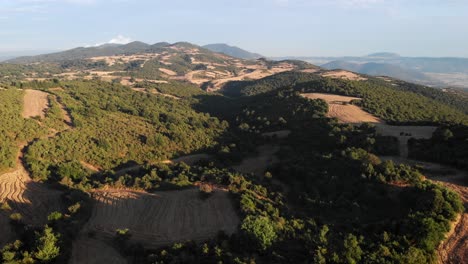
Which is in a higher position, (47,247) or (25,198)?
(47,247)

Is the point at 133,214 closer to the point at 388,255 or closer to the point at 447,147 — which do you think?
→ the point at 388,255

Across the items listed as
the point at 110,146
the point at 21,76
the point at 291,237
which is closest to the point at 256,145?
the point at 110,146

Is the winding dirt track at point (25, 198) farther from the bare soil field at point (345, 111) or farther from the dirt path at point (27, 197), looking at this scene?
the bare soil field at point (345, 111)

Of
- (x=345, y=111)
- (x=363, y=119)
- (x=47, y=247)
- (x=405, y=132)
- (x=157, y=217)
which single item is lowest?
(x=157, y=217)

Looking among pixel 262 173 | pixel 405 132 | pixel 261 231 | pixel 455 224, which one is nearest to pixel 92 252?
pixel 261 231

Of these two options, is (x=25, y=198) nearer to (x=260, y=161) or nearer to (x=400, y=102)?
(x=260, y=161)

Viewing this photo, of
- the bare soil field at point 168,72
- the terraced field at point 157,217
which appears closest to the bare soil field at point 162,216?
the terraced field at point 157,217
